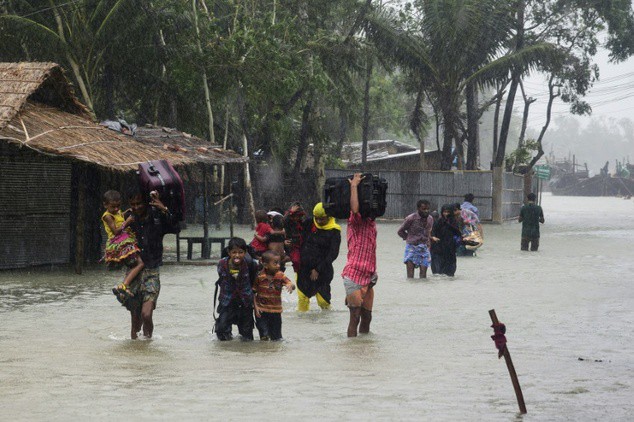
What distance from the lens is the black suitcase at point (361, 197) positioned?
10602 millimetres

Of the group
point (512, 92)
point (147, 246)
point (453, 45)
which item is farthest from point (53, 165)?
point (512, 92)

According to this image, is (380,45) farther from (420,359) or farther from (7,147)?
(420,359)

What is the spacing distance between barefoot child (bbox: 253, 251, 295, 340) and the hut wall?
28.3ft

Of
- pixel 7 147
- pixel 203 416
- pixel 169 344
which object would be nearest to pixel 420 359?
pixel 169 344

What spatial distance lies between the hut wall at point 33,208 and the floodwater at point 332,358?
126cm

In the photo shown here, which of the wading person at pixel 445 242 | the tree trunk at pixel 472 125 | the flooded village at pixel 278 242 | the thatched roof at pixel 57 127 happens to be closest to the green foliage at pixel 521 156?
the flooded village at pixel 278 242

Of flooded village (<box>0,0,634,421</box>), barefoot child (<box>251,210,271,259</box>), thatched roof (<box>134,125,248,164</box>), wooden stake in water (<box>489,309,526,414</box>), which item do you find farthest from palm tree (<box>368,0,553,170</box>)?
wooden stake in water (<box>489,309,526,414</box>)

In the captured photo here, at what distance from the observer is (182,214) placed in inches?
412

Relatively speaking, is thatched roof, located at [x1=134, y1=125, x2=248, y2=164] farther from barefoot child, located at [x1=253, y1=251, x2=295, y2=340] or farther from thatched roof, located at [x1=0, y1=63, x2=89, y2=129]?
barefoot child, located at [x1=253, y1=251, x2=295, y2=340]

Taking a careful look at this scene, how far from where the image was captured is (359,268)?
428 inches

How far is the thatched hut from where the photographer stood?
58.2ft

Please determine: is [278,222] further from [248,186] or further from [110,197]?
[248,186]

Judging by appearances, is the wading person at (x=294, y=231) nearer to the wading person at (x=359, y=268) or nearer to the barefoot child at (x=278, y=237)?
the barefoot child at (x=278, y=237)

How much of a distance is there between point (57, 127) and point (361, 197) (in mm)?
9025
